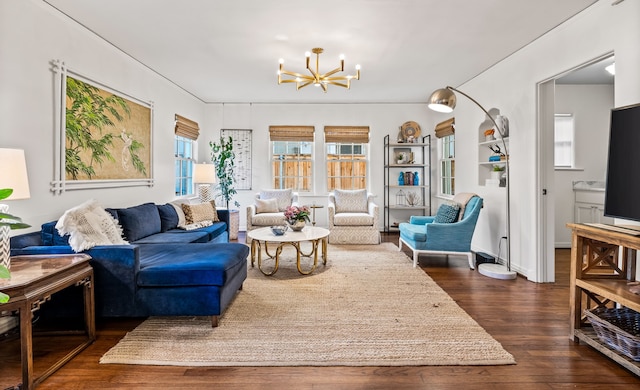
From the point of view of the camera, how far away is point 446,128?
622 cm

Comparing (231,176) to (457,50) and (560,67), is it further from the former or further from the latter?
(560,67)

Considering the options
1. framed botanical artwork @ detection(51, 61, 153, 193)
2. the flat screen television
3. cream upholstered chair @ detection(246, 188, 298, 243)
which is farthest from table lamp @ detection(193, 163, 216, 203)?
the flat screen television

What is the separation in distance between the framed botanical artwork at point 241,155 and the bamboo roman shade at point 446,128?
3.62 m

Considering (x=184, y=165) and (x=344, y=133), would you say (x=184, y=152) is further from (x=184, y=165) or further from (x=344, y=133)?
(x=344, y=133)

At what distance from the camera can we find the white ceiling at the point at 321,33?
3012mm

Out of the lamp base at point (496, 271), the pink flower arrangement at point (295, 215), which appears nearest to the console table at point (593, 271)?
the lamp base at point (496, 271)

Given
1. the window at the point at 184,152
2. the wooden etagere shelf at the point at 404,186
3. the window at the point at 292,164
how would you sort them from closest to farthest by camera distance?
the window at the point at 184,152
the wooden etagere shelf at the point at 404,186
the window at the point at 292,164

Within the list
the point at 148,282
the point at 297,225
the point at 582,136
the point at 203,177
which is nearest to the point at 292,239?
the point at 297,225

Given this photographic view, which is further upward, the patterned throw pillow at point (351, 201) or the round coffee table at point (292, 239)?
the patterned throw pillow at point (351, 201)

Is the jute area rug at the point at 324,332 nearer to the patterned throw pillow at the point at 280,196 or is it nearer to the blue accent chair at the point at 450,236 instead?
the blue accent chair at the point at 450,236

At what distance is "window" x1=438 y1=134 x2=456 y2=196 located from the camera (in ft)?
20.4

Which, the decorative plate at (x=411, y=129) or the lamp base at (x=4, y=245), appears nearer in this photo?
the lamp base at (x=4, y=245)

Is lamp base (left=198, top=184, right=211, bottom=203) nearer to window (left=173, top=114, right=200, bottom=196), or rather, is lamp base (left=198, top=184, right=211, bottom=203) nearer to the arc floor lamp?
window (left=173, top=114, right=200, bottom=196)

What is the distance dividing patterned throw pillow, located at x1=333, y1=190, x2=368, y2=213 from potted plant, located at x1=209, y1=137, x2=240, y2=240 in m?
1.86
